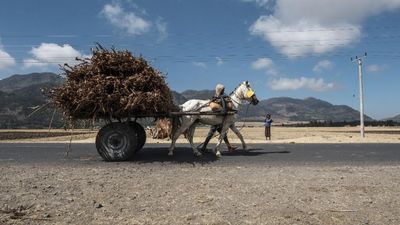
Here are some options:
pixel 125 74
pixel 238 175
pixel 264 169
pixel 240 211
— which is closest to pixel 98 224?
pixel 240 211

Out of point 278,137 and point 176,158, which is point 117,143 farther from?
point 278,137

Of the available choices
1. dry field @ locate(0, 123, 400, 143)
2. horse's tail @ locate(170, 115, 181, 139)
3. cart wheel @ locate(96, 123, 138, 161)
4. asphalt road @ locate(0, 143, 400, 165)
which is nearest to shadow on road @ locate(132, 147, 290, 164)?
asphalt road @ locate(0, 143, 400, 165)

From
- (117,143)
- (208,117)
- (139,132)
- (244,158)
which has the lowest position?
(244,158)

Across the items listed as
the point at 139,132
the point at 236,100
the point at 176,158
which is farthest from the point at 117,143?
the point at 236,100

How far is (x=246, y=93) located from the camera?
15766 mm

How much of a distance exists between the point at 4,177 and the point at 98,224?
15.1 ft

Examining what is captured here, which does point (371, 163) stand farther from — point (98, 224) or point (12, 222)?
point (12, 222)

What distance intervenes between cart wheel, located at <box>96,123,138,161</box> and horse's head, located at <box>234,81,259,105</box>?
4.01 m

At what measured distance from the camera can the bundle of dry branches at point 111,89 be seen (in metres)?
13.0

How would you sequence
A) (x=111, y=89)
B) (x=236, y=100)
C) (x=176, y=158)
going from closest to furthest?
(x=111, y=89)
(x=176, y=158)
(x=236, y=100)

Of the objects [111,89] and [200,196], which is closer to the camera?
[200,196]

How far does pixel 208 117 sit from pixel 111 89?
11.3 ft

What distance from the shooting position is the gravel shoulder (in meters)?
7.32

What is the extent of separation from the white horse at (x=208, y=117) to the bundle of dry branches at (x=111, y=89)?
143 centimetres
